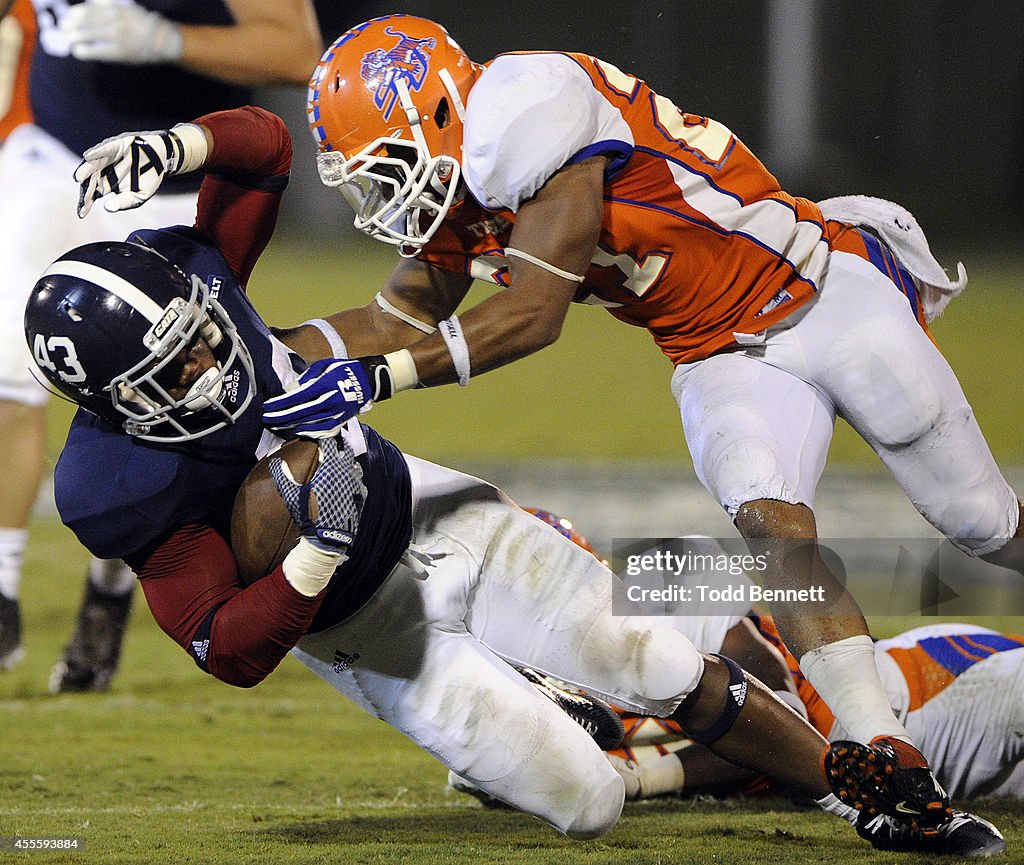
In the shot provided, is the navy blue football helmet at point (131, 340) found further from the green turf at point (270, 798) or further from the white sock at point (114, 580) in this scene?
the white sock at point (114, 580)

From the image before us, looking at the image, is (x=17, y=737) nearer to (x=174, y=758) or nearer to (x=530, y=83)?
(x=174, y=758)

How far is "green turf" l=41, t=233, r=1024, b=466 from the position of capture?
6.95 m

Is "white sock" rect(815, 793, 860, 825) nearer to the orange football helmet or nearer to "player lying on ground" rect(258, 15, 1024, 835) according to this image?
"player lying on ground" rect(258, 15, 1024, 835)

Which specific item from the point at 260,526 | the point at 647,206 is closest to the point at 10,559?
the point at 260,526

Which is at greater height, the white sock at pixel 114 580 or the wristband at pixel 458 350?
the wristband at pixel 458 350

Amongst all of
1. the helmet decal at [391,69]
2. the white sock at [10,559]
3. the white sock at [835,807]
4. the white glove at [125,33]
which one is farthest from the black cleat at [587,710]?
the white glove at [125,33]

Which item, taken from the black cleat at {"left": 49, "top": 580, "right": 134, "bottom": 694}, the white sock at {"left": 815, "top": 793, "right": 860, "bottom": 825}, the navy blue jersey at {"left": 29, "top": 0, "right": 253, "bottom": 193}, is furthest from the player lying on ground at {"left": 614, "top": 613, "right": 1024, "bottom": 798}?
the navy blue jersey at {"left": 29, "top": 0, "right": 253, "bottom": 193}

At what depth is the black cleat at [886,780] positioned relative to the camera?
210 centimetres

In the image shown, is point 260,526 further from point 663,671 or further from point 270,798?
point 270,798

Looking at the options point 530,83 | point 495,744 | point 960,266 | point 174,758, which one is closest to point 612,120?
point 530,83

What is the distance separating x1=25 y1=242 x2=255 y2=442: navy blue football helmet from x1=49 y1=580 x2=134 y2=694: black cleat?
205 centimetres

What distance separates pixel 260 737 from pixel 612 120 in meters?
1.86

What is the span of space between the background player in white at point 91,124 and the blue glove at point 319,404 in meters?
2.22

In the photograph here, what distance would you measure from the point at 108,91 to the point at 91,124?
5.2 inches
